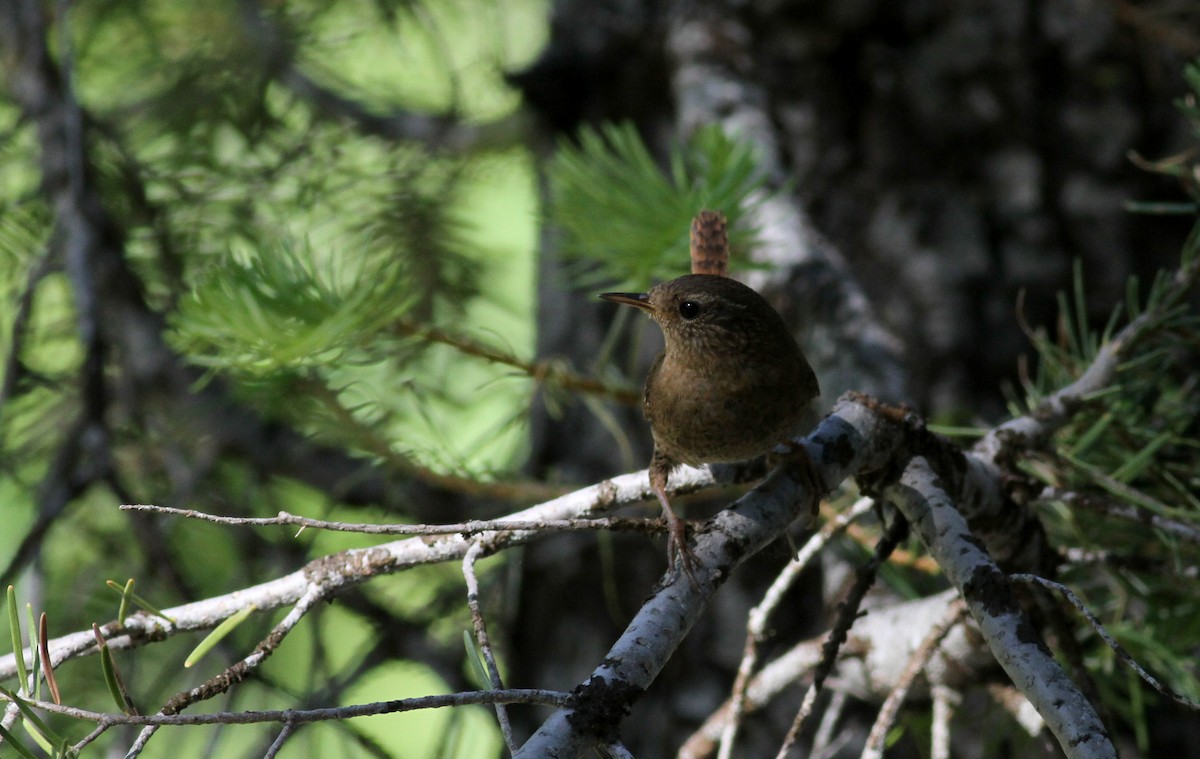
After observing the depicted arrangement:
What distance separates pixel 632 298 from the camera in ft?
5.67

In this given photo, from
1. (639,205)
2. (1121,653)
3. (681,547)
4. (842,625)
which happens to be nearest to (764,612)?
(842,625)

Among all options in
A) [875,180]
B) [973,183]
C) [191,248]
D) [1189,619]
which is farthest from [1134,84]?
[191,248]

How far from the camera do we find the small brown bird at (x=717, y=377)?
1532 mm

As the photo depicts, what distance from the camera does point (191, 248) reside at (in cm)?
291

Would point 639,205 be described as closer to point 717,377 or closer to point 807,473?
point 717,377

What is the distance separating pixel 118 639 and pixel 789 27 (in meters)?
2.52

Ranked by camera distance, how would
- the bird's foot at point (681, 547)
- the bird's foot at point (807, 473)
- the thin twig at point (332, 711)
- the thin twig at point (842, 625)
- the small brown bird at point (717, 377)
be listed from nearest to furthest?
the thin twig at point (332, 711) < the bird's foot at point (681, 547) < the thin twig at point (842, 625) < the bird's foot at point (807, 473) < the small brown bird at point (717, 377)

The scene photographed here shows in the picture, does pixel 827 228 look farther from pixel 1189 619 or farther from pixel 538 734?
pixel 538 734

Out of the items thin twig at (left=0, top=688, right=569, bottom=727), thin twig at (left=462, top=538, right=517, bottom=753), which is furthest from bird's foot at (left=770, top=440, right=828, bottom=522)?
thin twig at (left=0, top=688, right=569, bottom=727)

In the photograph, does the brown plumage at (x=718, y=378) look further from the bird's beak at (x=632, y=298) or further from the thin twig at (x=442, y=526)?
the thin twig at (x=442, y=526)

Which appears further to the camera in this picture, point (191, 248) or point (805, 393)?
point (191, 248)

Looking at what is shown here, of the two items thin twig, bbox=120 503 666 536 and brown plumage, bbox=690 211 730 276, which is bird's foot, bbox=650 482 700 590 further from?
brown plumage, bbox=690 211 730 276

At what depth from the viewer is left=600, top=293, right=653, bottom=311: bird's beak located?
1707 millimetres

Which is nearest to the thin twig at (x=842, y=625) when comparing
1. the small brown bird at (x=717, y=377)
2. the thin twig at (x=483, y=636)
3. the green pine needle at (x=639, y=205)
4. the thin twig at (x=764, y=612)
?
the thin twig at (x=764, y=612)
